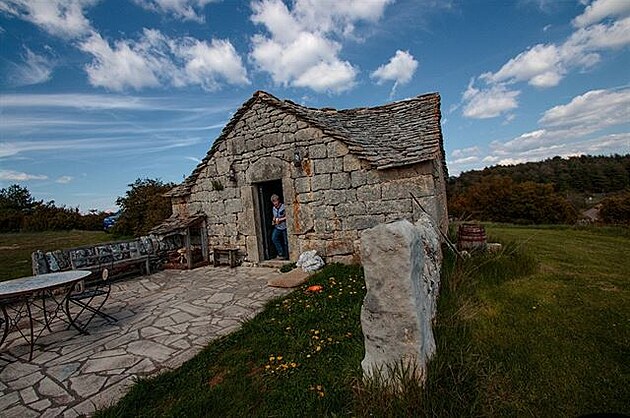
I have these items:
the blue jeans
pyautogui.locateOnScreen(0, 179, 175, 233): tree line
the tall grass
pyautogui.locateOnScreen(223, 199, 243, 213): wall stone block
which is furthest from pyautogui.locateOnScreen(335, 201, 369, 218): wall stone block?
pyautogui.locateOnScreen(0, 179, 175, 233): tree line

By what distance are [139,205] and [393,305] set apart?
45.4 feet

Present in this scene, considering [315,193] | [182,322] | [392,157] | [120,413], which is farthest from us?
[315,193]

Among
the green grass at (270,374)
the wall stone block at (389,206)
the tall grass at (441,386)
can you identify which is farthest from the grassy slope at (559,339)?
the wall stone block at (389,206)

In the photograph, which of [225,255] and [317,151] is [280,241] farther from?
[317,151]

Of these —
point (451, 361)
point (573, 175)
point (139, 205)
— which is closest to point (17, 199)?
point (139, 205)

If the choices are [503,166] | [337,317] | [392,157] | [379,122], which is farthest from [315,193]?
[503,166]

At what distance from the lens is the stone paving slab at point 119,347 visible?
2.78 m

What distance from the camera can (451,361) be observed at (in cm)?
229

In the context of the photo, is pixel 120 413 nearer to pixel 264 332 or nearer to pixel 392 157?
pixel 264 332

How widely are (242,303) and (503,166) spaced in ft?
124

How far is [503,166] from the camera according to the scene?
3381 centimetres

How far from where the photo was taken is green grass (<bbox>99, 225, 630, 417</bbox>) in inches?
82.7

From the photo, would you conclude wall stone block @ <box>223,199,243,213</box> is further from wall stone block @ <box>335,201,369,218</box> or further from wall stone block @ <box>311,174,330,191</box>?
wall stone block @ <box>335,201,369,218</box>

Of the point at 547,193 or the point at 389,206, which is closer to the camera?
the point at 389,206
